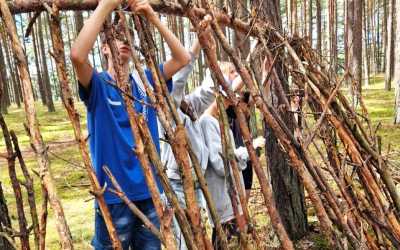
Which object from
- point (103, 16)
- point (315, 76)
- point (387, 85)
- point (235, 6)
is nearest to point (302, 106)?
point (315, 76)

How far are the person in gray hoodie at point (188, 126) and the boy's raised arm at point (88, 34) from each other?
623mm

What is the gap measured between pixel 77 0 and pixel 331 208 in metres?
1.22

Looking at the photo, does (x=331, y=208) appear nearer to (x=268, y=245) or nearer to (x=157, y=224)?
(x=157, y=224)

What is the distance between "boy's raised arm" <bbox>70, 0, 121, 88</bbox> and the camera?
1350 millimetres

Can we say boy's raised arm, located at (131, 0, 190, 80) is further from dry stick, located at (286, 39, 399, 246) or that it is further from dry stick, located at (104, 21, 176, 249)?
dry stick, located at (286, 39, 399, 246)

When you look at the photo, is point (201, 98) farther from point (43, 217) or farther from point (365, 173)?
point (43, 217)

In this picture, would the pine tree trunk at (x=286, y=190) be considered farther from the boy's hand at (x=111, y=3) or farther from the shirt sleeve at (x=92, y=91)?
the boy's hand at (x=111, y=3)

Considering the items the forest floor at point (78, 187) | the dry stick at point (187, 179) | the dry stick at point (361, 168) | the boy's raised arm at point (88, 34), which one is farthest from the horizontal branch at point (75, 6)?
the dry stick at point (361, 168)

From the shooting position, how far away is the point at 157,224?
6.54ft

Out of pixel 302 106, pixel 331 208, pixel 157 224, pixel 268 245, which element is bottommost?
pixel 268 245

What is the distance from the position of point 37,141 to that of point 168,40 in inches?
34.2

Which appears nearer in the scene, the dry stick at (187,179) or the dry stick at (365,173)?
the dry stick at (187,179)

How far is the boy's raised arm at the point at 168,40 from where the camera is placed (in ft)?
4.60

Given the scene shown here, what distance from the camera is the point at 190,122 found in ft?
8.22
